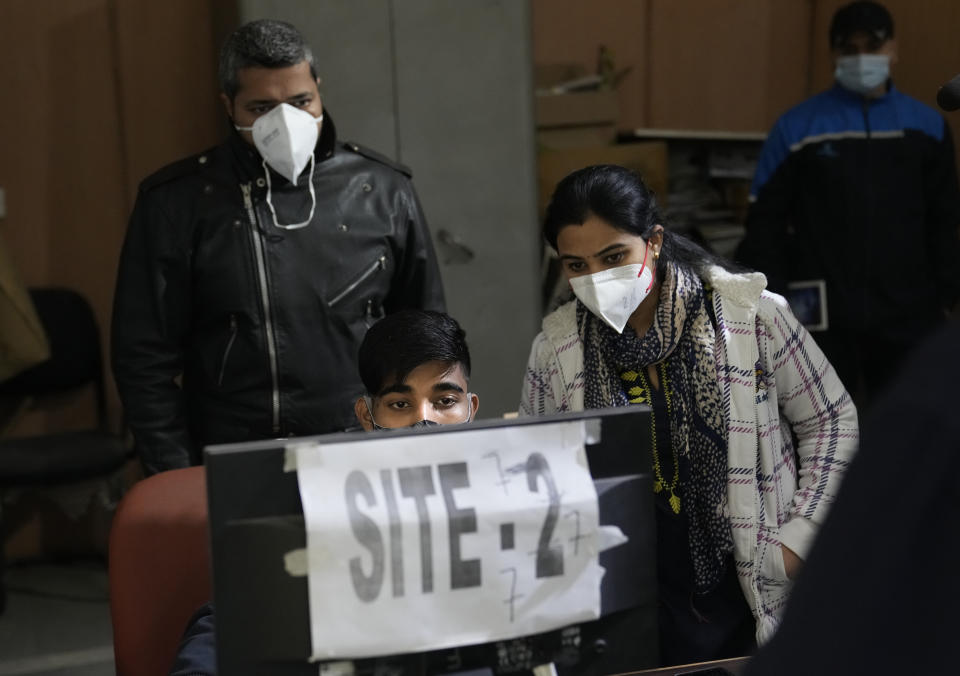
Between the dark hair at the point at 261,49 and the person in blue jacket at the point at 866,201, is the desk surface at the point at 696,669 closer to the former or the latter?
the dark hair at the point at 261,49

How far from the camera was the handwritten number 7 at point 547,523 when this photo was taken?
118 centimetres

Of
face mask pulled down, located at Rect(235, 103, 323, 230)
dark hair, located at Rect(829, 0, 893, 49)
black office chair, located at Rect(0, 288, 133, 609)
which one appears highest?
dark hair, located at Rect(829, 0, 893, 49)

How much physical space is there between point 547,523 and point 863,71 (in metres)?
2.81

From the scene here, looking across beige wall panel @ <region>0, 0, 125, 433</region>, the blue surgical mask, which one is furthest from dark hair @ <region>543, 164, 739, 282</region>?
beige wall panel @ <region>0, 0, 125, 433</region>

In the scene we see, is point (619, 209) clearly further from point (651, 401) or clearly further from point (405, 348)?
point (405, 348)

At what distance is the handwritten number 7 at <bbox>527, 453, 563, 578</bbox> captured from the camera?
1.18 meters

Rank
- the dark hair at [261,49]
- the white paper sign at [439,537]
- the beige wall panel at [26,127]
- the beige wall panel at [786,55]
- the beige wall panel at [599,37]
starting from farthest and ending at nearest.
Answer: the beige wall panel at [786,55]
the beige wall panel at [599,37]
the beige wall panel at [26,127]
the dark hair at [261,49]
the white paper sign at [439,537]

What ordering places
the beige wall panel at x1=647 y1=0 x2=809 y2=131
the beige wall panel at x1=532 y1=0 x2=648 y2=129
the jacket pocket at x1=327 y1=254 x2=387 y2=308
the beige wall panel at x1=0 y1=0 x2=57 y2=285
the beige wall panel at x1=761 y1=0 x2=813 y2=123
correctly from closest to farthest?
the jacket pocket at x1=327 y1=254 x2=387 y2=308
the beige wall panel at x1=0 y1=0 x2=57 y2=285
the beige wall panel at x1=532 y1=0 x2=648 y2=129
the beige wall panel at x1=647 y1=0 x2=809 y2=131
the beige wall panel at x1=761 y1=0 x2=813 y2=123

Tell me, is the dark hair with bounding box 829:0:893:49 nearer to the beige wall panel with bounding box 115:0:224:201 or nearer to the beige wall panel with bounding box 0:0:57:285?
the beige wall panel with bounding box 115:0:224:201

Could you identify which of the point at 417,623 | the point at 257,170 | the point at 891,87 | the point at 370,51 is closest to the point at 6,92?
the point at 370,51

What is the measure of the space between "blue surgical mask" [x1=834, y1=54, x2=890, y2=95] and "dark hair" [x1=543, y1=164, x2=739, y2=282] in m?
1.85

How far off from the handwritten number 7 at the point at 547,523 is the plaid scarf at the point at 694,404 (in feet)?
2.50

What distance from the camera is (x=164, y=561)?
1.83 meters

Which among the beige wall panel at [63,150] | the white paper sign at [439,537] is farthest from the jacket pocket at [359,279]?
the beige wall panel at [63,150]
